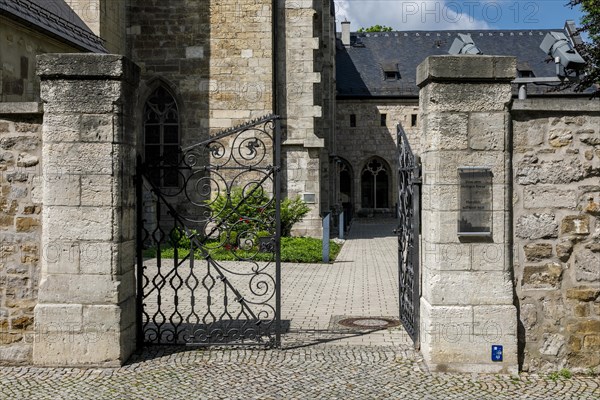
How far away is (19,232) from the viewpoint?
243 inches

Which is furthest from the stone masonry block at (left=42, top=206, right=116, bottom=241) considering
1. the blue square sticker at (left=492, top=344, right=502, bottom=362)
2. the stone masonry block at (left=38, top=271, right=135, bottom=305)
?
the blue square sticker at (left=492, top=344, right=502, bottom=362)

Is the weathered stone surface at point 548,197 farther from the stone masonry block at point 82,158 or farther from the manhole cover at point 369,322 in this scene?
the stone masonry block at point 82,158

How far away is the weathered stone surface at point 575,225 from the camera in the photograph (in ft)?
19.5

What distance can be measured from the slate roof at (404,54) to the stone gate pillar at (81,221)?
30.8 meters

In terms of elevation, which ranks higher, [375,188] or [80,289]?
[375,188]

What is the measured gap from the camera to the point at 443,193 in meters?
5.86

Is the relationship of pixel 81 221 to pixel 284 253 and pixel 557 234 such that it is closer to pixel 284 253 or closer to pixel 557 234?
pixel 557 234

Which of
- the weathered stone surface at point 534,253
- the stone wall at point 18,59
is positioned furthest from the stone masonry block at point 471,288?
the stone wall at point 18,59

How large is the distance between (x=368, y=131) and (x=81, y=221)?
31.0 metres

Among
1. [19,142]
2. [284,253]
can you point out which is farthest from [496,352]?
[284,253]

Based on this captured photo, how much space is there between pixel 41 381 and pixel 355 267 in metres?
8.75

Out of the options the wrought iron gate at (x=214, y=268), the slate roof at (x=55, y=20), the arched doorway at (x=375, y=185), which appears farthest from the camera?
the arched doorway at (x=375, y=185)

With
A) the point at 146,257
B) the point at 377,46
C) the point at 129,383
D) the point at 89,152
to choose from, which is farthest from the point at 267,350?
the point at 377,46

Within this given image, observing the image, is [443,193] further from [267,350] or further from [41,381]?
A: [41,381]
